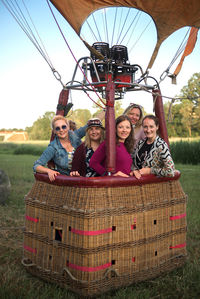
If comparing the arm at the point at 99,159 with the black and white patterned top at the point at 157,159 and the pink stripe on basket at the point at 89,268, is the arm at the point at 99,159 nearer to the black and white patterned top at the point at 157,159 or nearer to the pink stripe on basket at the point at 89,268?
the black and white patterned top at the point at 157,159

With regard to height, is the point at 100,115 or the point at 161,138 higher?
the point at 100,115

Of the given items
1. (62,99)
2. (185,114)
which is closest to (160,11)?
(62,99)

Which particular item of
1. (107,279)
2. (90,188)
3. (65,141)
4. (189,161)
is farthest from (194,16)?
(189,161)

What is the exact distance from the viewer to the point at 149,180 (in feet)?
9.58

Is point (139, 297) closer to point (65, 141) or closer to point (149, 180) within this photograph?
point (149, 180)

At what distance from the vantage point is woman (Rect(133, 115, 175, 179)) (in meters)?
2.96

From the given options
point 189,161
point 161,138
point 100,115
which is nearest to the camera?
point 161,138

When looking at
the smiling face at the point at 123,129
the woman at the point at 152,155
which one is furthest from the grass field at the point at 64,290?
the smiling face at the point at 123,129

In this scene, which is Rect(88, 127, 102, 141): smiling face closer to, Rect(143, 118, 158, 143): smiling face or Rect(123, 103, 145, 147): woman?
Rect(143, 118, 158, 143): smiling face

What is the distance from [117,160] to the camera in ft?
9.84

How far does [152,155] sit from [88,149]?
643 millimetres

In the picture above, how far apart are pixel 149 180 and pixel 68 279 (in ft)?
3.64

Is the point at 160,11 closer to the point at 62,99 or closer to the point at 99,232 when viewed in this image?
the point at 62,99

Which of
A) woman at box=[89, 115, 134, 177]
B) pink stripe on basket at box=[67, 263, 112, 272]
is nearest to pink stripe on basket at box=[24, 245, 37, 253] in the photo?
pink stripe on basket at box=[67, 263, 112, 272]
